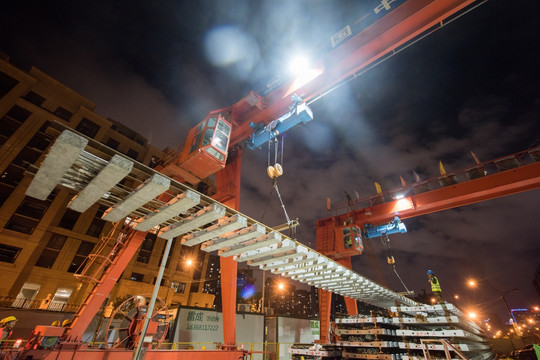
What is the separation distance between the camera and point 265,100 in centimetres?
1134

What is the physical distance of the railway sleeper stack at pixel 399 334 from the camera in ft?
21.0

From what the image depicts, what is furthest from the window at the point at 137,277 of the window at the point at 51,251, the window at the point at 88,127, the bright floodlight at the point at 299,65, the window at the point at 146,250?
the bright floodlight at the point at 299,65

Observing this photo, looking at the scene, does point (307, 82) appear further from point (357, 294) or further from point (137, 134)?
point (137, 134)

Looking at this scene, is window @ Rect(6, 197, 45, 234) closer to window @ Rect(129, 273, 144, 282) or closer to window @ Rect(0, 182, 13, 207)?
window @ Rect(0, 182, 13, 207)

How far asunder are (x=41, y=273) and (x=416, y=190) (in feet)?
114

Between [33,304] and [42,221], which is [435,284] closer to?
[33,304]

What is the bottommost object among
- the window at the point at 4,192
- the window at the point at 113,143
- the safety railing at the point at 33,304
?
the safety railing at the point at 33,304

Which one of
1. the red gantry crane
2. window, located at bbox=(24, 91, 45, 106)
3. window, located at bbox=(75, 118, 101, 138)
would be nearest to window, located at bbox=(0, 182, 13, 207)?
window, located at bbox=(75, 118, 101, 138)

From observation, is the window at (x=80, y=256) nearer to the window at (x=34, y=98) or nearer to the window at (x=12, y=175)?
the window at (x=12, y=175)

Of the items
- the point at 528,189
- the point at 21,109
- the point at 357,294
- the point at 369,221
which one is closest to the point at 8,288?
the point at 21,109

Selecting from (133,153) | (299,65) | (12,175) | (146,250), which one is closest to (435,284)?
(299,65)

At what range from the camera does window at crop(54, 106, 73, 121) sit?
28.3 meters

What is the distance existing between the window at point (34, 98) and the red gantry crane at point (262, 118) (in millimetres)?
27438

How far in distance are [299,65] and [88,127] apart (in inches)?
1275
